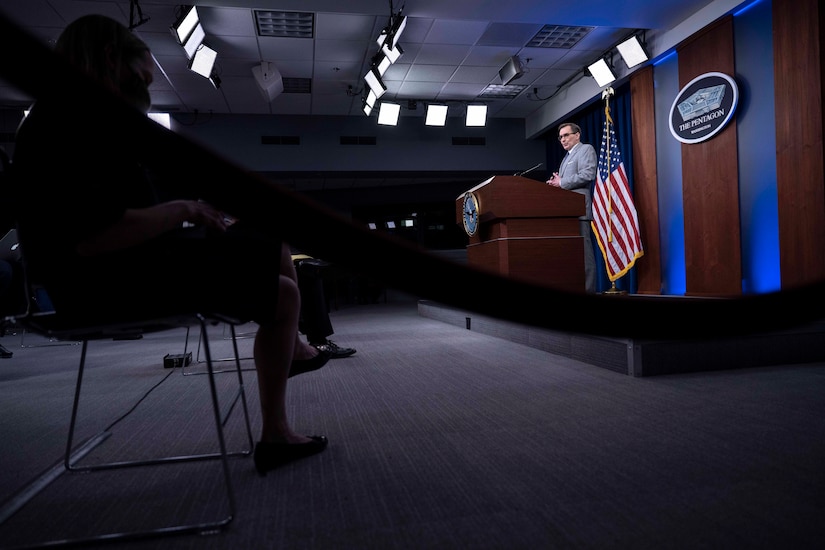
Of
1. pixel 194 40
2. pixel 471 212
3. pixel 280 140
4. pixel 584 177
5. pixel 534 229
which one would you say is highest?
pixel 194 40

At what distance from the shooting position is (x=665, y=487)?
3.61 feet

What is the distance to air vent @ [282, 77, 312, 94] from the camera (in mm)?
6512

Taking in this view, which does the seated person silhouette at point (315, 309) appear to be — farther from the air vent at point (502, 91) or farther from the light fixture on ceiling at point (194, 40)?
the air vent at point (502, 91)

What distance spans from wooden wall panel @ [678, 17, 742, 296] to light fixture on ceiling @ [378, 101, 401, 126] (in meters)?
3.58

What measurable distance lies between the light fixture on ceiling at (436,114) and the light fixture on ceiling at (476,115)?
0.36 m

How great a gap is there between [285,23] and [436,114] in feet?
9.55

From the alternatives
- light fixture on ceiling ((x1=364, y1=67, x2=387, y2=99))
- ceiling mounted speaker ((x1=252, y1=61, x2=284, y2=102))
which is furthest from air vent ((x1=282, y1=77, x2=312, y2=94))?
light fixture on ceiling ((x1=364, y1=67, x2=387, y2=99))

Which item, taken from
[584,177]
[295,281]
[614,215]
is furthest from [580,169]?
[295,281]

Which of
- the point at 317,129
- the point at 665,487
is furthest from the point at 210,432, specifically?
the point at 317,129

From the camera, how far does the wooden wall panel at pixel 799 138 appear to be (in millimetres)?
3721

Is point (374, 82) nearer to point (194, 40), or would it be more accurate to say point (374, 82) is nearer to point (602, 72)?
point (194, 40)

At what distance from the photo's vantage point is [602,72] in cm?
600

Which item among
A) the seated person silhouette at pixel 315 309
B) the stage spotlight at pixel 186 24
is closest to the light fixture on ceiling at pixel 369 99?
the stage spotlight at pixel 186 24

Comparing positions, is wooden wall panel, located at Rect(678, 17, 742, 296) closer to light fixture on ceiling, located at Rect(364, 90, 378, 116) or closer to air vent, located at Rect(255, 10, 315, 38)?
light fixture on ceiling, located at Rect(364, 90, 378, 116)
